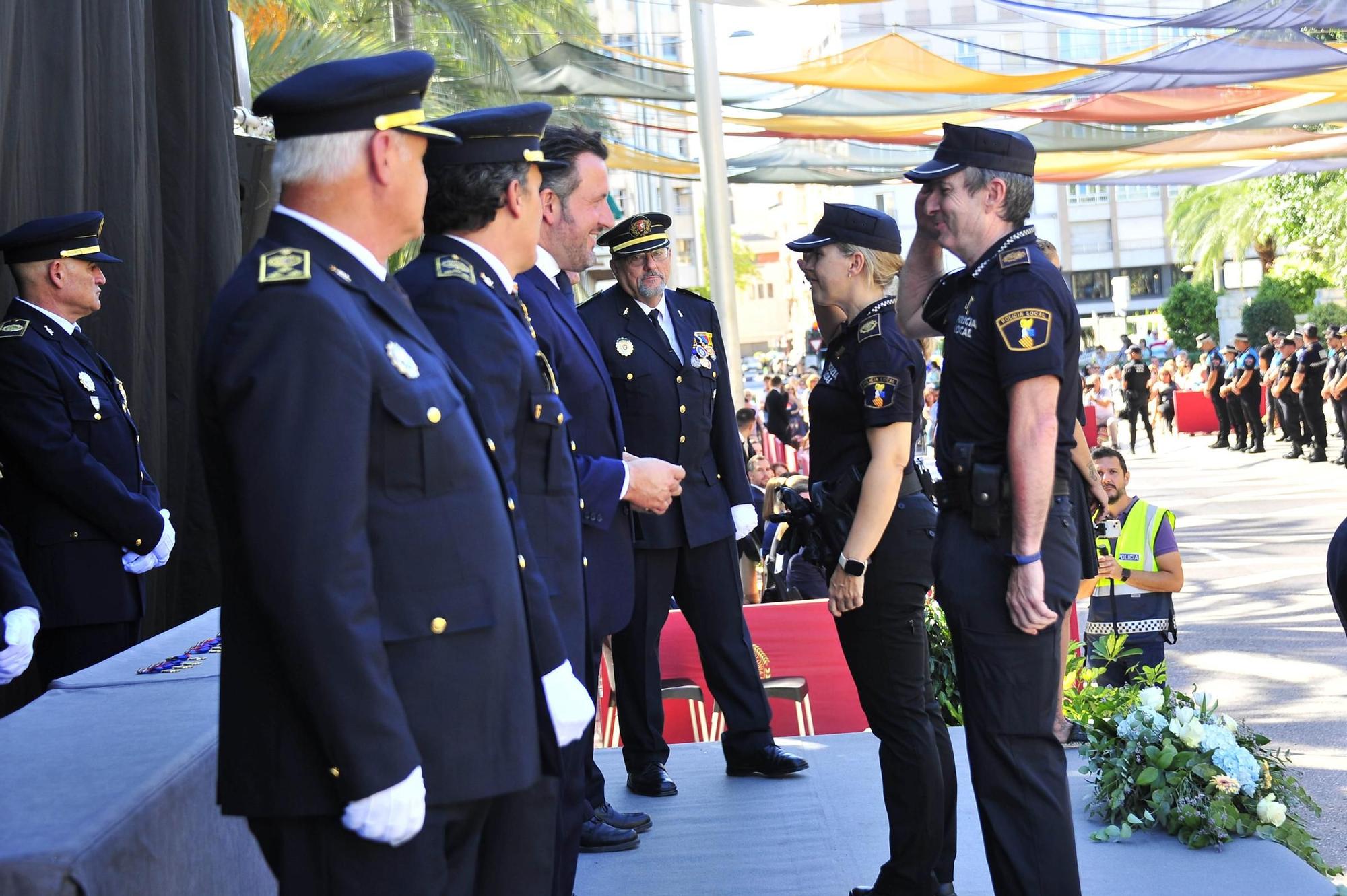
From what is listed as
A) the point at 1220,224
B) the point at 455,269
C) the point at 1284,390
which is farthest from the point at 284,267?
the point at 1220,224

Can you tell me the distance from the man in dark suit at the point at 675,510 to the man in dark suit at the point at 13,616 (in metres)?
1.91

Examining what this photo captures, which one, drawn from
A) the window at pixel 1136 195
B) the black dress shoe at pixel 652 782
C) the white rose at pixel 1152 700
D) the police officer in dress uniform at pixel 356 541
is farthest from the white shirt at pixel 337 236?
the window at pixel 1136 195

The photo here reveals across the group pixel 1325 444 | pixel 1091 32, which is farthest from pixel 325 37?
pixel 1325 444

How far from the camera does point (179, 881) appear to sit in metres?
2.73

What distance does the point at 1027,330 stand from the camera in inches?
126

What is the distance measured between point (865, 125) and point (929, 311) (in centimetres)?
893

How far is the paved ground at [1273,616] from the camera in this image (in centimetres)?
691

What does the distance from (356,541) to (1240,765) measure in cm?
337

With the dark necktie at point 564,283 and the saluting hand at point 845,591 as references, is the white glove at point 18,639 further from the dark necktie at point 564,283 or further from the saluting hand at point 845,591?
the saluting hand at point 845,591

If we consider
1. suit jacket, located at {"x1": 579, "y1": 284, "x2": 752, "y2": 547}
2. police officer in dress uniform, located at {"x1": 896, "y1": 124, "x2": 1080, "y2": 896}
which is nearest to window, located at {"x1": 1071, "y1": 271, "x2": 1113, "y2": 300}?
suit jacket, located at {"x1": 579, "y1": 284, "x2": 752, "y2": 547}

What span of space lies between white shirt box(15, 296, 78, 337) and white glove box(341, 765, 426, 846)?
325cm

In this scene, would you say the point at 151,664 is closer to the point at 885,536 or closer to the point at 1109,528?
the point at 885,536

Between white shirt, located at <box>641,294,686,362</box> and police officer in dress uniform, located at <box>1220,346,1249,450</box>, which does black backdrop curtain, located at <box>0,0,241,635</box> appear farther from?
police officer in dress uniform, located at <box>1220,346,1249,450</box>

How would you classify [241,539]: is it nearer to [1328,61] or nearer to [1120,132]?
[1328,61]
